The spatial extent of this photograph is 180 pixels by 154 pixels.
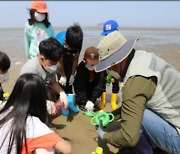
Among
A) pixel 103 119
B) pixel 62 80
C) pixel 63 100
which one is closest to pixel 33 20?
pixel 62 80

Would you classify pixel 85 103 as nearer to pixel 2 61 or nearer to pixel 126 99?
pixel 2 61

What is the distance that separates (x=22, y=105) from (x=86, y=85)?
5.99 feet

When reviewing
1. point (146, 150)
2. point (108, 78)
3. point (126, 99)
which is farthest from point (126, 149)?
point (108, 78)

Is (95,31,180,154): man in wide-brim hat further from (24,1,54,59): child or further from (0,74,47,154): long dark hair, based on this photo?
(24,1,54,59): child

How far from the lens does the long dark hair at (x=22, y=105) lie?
5.08 feet

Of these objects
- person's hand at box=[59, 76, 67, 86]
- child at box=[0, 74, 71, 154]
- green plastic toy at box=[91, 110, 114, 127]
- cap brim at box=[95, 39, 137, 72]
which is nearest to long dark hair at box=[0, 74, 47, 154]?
child at box=[0, 74, 71, 154]

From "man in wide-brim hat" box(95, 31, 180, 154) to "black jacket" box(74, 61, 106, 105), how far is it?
4.25 feet

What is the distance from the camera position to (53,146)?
1.63m

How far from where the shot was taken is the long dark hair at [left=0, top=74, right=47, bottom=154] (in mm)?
1550

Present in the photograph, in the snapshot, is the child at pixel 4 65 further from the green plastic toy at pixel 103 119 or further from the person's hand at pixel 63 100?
the green plastic toy at pixel 103 119

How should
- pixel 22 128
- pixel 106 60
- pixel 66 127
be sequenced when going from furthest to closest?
pixel 66 127, pixel 106 60, pixel 22 128

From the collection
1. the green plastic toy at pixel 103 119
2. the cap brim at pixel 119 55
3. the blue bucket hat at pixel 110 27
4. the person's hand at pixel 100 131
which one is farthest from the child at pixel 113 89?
the cap brim at pixel 119 55

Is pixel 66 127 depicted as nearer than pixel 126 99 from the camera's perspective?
No

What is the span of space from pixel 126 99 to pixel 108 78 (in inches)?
67.9
